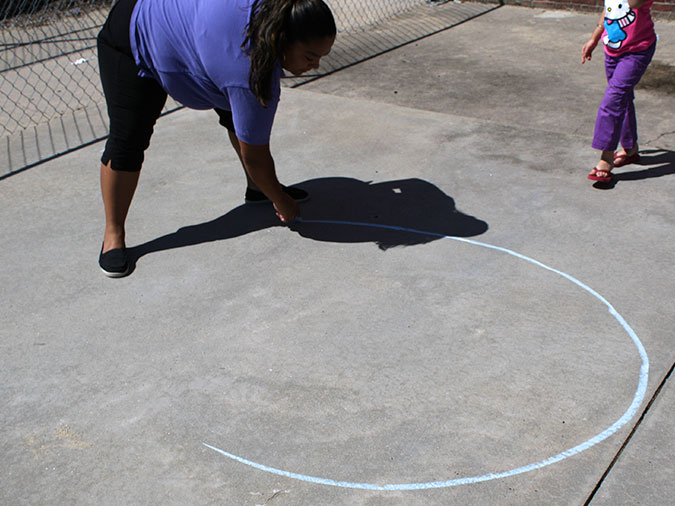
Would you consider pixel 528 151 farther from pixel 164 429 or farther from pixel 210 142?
pixel 164 429

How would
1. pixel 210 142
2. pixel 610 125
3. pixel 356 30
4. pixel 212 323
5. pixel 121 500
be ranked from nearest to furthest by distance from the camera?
1. pixel 121 500
2. pixel 212 323
3. pixel 610 125
4. pixel 210 142
5. pixel 356 30

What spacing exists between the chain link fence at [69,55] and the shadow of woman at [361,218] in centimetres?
159

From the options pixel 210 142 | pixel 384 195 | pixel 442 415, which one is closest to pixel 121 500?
pixel 442 415

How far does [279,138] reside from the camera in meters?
4.85

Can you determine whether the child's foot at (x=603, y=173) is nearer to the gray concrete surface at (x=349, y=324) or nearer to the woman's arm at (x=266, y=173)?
the gray concrete surface at (x=349, y=324)

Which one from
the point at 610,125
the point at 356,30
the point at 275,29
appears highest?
the point at 275,29

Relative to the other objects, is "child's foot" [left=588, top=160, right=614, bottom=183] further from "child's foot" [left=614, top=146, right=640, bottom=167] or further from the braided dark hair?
the braided dark hair

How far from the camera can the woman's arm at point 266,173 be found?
3.18 metres

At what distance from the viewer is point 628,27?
3.76 meters

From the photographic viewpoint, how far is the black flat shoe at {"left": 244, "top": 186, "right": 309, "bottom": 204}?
13.1ft

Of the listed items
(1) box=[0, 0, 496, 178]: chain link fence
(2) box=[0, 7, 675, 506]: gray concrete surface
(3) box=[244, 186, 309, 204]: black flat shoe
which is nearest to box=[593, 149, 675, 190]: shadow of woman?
(2) box=[0, 7, 675, 506]: gray concrete surface

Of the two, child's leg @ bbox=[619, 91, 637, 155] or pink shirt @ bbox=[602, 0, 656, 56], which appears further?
child's leg @ bbox=[619, 91, 637, 155]

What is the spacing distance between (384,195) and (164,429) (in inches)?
78.1

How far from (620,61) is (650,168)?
0.66 m
